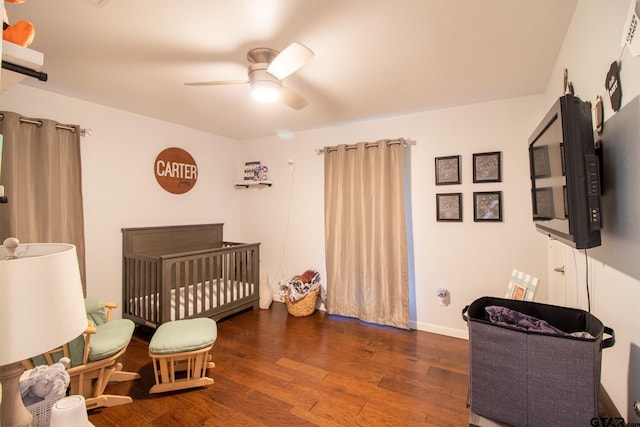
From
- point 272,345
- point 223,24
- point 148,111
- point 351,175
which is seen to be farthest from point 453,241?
point 148,111

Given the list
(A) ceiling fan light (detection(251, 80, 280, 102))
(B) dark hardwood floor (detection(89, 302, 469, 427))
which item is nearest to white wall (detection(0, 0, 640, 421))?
(B) dark hardwood floor (detection(89, 302, 469, 427))

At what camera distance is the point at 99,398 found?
1814 mm

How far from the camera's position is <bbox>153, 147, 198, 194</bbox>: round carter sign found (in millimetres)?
3314

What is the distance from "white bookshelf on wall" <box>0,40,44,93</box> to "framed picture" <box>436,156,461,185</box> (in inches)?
117

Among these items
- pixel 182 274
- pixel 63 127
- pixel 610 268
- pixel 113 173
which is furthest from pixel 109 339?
pixel 610 268

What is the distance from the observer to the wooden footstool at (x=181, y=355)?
1.95 meters

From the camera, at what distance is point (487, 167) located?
2.73 metres

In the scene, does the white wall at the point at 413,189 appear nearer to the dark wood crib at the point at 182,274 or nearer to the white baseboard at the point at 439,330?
the white baseboard at the point at 439,330

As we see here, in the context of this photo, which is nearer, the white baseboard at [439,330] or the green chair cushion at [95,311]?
the green chair cushion at [95,311]

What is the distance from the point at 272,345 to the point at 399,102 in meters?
2.64

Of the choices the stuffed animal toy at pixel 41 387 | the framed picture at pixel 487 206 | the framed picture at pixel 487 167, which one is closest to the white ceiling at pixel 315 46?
the framed picture at pixel 487 167

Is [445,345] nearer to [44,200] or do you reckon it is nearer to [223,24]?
[223,24]

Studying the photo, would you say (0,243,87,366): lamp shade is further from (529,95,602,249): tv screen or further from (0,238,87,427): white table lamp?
(529,95,602,249): tv screen

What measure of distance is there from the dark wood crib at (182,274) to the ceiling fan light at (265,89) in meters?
1.77
